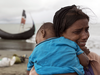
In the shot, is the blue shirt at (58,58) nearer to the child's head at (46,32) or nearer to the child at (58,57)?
the child at (58,57)

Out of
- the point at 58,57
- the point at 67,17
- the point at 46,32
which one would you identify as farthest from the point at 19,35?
the point at 58,57

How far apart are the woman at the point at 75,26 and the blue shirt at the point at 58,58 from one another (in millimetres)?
81

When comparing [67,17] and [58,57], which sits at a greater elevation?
[67,17]

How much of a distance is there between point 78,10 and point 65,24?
0.16 meters

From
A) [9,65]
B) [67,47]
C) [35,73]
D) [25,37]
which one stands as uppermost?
[67,47]

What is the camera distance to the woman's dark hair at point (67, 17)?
1.03 meters

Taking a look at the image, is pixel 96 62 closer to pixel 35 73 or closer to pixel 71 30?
pixel 71 30

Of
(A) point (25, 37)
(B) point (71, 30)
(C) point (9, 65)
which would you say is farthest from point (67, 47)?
(A) point (25, 37)

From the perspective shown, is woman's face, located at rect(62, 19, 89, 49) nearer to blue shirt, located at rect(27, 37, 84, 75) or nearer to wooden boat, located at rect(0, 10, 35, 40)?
blue shirt, located at rect(27, 37, 84, 75)

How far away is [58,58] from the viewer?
93cm

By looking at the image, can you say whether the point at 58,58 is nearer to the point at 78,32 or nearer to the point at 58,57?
the point at 58,57

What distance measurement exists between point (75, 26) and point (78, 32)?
58 millimetres

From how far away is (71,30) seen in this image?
1.04 meters

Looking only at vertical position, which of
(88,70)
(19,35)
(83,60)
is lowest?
(19,35)
